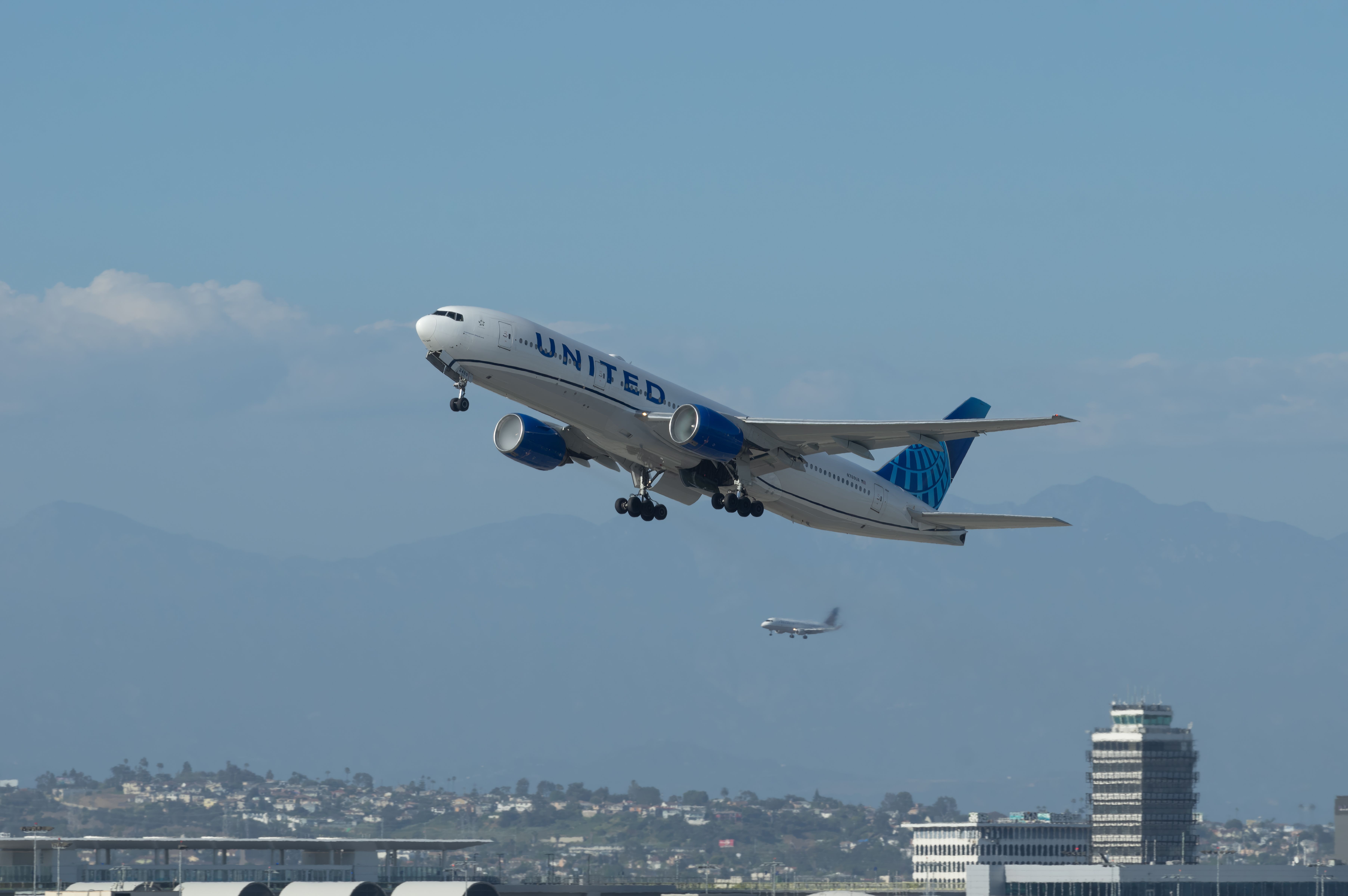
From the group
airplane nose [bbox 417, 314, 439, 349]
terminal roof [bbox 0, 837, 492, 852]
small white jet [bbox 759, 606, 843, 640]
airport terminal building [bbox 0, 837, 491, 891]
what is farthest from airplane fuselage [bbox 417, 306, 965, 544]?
small white jet [bbox 759, 606, 843, 640]

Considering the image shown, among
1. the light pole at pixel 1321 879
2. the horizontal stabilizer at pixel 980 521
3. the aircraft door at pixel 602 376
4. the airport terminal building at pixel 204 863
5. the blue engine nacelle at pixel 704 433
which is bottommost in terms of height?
the light pole at pixel 1321 879

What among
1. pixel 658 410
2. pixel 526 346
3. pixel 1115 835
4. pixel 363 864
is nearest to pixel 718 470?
pixel 658 410

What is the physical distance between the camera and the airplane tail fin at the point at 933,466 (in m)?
72.9

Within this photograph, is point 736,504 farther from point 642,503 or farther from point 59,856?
point 59,856

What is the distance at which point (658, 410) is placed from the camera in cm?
6044

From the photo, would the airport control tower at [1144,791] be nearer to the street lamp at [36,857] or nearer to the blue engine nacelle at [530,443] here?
the street lamp at [36,857]

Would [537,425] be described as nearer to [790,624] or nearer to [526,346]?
[526,346]

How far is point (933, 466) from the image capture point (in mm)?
75562

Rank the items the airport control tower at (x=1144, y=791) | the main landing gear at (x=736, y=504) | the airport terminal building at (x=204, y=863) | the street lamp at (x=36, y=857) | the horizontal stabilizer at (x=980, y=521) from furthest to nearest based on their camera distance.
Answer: the airport control tower at (x=1144, y=791), the airport terminal building at (x=204, y=863), the street lamp at (x=36, y=857), the horizontal stabilizer at (x=980, y=521), the main landing gear at (x=736, y=504)

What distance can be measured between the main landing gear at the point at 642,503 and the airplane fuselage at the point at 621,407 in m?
0.87

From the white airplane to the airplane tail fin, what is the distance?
0.27m

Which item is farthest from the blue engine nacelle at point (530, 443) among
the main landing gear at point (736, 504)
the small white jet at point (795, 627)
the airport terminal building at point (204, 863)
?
the small white jet at point (795, 627)

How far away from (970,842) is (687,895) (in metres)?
76.7

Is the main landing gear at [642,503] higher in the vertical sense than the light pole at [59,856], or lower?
higher
